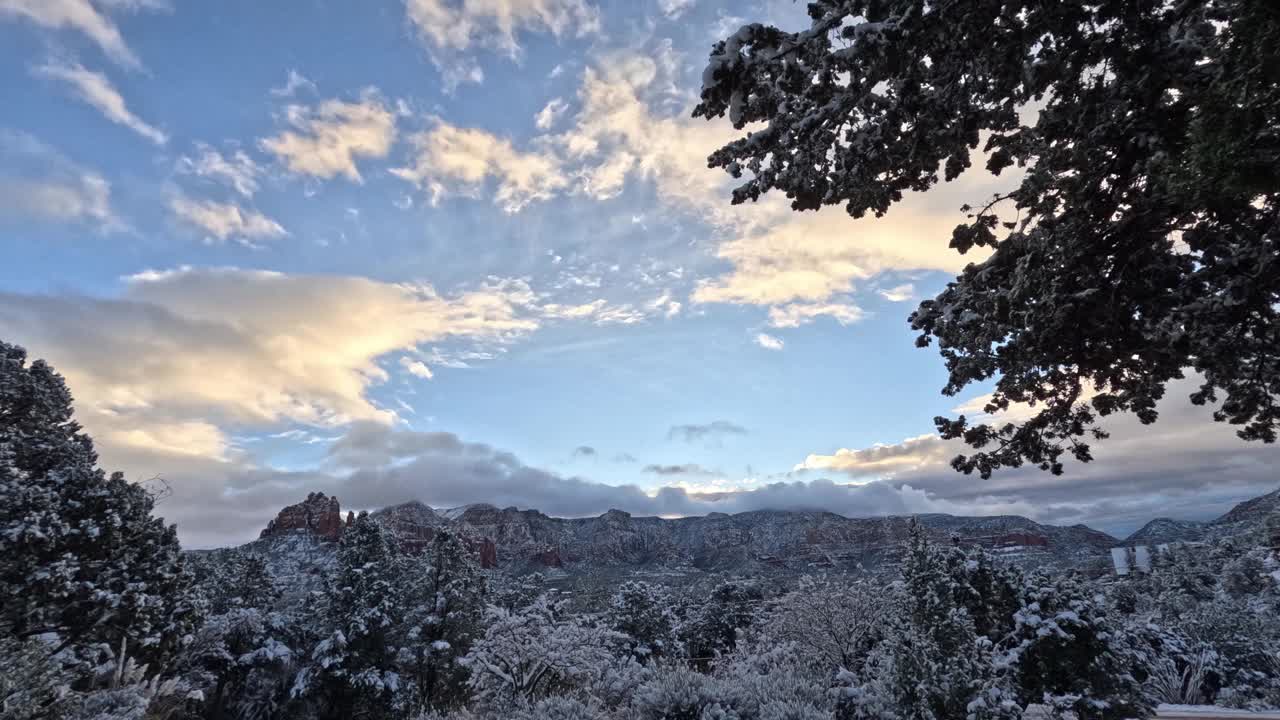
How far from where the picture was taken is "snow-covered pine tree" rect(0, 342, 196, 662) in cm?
2008

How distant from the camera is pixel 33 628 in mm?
20500

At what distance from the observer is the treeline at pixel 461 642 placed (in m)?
16.4

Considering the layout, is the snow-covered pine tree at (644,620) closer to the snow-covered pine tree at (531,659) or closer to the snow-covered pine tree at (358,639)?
the snow-covered pine tree at (358,639)

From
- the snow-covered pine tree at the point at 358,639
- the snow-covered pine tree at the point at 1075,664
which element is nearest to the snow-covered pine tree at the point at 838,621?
the snow-covered pine tree at the point at 1075,664

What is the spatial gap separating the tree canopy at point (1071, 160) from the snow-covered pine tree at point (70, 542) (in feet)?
87.7

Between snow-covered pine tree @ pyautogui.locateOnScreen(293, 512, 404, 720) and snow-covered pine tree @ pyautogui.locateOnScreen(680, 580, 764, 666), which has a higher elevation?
snow-covered pine tree @ pyautogui.locateOnScreen(293, 512, 404, 720)

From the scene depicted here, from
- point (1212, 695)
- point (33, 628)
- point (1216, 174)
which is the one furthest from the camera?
point (1212, 695)

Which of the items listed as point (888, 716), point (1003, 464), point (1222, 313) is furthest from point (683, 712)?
point (1222, 313)

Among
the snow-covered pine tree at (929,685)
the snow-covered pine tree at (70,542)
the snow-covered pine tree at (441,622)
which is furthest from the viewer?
the snow-covered pine tree at (441,622)

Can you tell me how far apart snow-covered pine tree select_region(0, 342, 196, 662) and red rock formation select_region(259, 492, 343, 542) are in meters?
160

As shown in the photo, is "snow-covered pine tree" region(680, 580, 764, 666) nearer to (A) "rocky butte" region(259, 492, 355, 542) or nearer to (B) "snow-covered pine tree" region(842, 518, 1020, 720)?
(B) "snow-covered pine tree" region(842, 518, 1020, 720)

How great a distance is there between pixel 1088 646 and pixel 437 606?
3123cm

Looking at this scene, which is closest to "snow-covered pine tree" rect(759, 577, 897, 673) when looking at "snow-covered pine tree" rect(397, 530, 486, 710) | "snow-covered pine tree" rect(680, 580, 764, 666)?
"snow-covered pine tree" rect(680, 580, 764, 666)

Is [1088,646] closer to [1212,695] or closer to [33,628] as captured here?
[1212,695]
